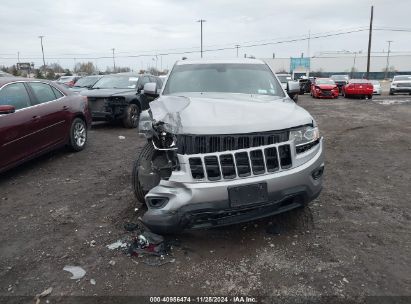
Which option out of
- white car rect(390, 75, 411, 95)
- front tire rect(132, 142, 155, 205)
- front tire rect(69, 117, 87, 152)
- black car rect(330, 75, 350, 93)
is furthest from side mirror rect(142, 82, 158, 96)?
black car rect(330, 75, 350, 93)

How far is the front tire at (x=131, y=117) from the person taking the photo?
10672 mm

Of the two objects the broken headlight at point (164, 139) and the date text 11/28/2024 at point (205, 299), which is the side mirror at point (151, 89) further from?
the date text 11/28/2024 at point (205, 299)

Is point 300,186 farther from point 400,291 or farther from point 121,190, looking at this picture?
point 121,190

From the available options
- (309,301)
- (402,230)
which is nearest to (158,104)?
(309,301)

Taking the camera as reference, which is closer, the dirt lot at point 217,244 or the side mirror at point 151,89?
the dirt lot at point 217,244

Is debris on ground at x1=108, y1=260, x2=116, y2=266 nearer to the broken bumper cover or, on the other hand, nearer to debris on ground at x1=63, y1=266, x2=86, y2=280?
debris on ground at x1=63, y1=266, x2=86, y2=280

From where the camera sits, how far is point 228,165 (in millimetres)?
3354

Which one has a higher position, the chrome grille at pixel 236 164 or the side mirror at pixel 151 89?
the side mirror at pixel 151 89

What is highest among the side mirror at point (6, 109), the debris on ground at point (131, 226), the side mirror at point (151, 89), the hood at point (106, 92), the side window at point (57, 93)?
the side mirror at point (151, 89)

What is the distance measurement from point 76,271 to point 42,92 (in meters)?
4.35

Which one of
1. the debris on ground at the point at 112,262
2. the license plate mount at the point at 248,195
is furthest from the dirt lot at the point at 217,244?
the license plate mount at the point at 248,195

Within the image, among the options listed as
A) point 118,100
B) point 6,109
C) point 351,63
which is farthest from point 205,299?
point 351,63

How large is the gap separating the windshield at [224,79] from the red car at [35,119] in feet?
7.77

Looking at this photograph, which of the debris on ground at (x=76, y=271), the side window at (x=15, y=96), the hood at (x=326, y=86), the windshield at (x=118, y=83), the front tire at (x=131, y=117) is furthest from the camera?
the hood at (x=326, y=86)
